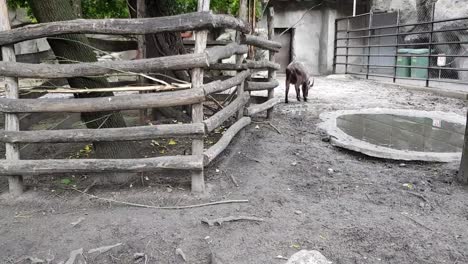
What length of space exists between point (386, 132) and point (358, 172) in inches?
59.7

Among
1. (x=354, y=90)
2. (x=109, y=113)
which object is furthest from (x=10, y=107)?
(x=354, y=90)

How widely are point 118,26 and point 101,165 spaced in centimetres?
120

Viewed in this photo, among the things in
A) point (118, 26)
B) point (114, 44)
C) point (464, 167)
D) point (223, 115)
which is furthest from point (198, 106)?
point (114, 44)

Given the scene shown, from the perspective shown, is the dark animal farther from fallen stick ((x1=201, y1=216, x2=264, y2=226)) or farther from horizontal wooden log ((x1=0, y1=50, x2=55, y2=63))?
fallen stick ((x1=201, y1=216, x2=264, y2=226))

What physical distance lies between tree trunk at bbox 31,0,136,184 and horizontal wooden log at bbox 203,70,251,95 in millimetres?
1059

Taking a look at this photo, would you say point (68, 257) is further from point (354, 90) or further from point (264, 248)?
point (354, 90)

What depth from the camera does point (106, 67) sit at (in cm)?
312

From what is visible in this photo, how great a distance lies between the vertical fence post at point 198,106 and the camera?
3150 mm

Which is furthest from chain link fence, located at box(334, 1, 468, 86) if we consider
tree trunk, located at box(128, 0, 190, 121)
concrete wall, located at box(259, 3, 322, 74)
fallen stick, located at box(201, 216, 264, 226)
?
fallen stick, located at box(201, 216, 264, 226)

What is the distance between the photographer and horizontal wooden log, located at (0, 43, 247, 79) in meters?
3.10

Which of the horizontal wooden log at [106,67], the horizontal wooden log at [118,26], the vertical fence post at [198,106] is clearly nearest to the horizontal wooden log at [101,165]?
the vertical fence post at [198,106]

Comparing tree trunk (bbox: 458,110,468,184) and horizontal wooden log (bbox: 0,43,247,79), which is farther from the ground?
horizontal wooden log (bbox: 0,43,247,79)

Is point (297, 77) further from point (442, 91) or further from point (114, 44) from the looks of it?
point (114, 44)

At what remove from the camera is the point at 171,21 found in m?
3.09
